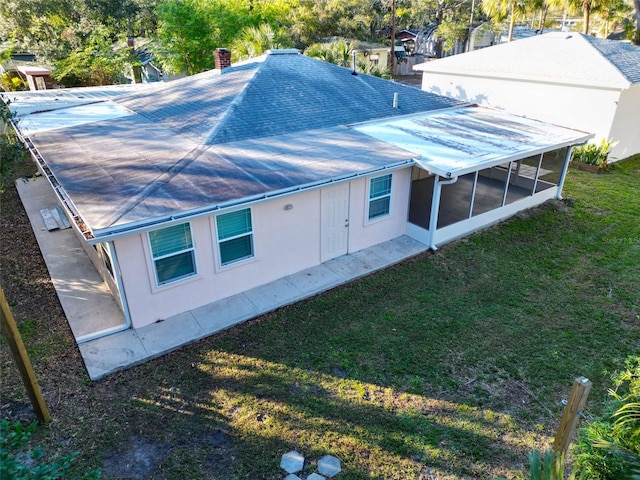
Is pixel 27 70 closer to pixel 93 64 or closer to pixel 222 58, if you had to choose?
pixel 93 64

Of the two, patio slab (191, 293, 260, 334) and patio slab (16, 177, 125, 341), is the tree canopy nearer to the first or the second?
patio slab (16, 177, 125, 341)

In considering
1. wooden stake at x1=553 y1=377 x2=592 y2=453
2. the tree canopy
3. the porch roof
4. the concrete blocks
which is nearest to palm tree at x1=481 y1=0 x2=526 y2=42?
the tree canopy

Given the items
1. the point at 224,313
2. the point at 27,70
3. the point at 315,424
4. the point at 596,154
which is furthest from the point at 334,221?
the point at 27,70

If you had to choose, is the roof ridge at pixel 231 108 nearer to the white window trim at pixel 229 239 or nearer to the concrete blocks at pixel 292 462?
the white window trim at pixel 229 239

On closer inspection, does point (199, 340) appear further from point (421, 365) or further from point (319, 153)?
point (319, 153)

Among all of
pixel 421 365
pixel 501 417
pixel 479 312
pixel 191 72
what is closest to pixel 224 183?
pixel 421 365

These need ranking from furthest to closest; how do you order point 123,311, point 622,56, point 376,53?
point 376,53 < point 622,56 < point 123,311
